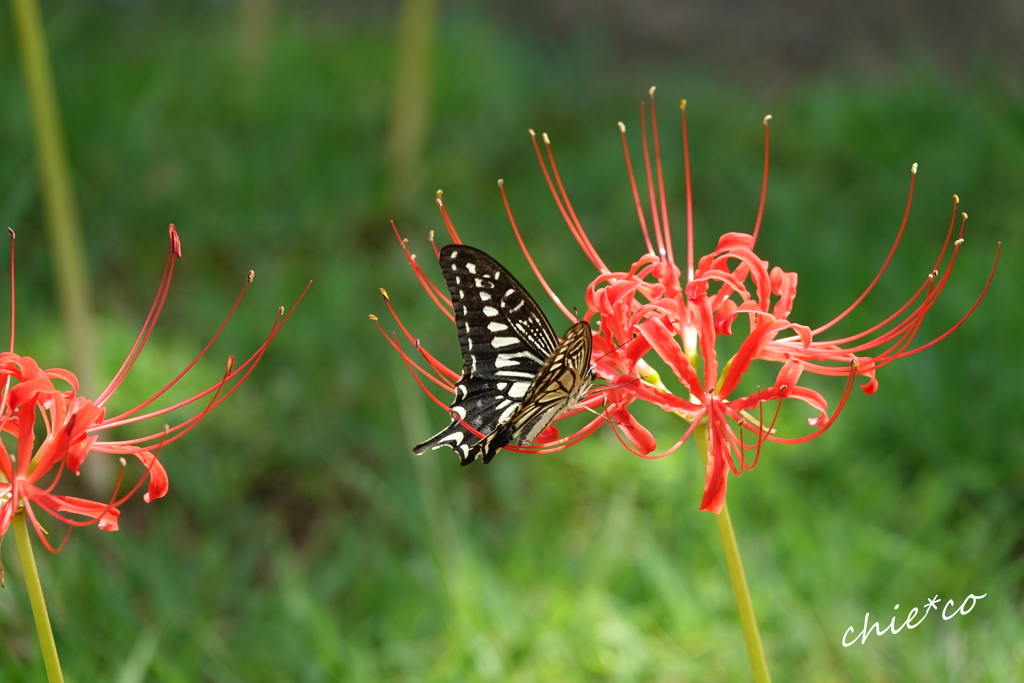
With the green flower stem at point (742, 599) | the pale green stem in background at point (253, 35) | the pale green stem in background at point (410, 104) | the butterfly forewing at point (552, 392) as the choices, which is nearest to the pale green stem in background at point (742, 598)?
the green flower stem at point (742, 599)

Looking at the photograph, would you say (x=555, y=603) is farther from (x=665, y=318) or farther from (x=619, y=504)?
(x=665, y=318)

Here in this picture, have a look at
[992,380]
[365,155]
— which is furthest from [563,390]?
[365,155]

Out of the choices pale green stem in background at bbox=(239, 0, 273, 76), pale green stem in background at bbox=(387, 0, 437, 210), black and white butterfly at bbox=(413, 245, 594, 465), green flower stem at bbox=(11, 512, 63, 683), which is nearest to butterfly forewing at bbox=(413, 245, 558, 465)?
black and white butterfly at bbox=(413, 245, 594, 465)

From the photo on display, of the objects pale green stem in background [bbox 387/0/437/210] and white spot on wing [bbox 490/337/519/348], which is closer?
white spot on wing [bbox 490/337/519/348]
